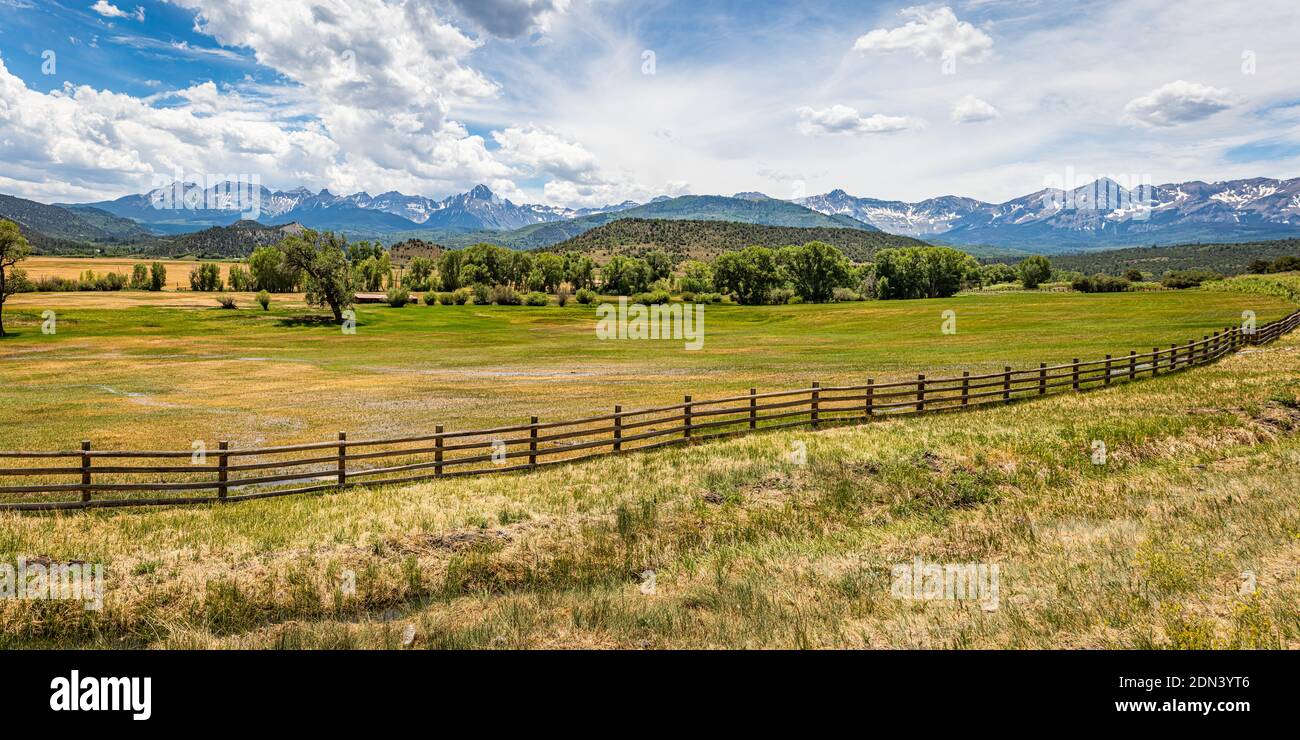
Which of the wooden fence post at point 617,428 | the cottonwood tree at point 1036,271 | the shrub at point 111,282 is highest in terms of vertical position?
the cottonwood tree at point 1036,271

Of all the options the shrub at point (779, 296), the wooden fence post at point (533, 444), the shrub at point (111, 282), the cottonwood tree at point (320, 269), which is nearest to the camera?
the wooden fence post at point (533, 444)

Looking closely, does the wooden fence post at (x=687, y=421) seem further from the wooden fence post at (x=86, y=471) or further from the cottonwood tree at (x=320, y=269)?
the cottonwood tree at (x=320, y=269)

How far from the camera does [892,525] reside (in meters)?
13.6

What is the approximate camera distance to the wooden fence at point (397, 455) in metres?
15.1

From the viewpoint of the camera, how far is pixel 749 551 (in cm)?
1241

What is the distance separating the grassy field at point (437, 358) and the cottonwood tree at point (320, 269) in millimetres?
4259

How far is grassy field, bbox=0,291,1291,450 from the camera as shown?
2795 cm

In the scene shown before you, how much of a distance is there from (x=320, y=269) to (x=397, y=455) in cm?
7465

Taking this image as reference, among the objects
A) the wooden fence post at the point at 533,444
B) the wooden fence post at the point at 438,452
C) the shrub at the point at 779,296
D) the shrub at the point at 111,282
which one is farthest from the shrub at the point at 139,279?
the wooden fence post at the point at 533,444

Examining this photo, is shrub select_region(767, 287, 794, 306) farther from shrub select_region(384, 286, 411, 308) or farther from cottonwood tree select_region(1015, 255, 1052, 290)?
cottonwood tree select_region(1015, 255, 1052, 290)

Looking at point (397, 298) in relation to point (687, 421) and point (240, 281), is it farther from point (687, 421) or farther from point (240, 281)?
point (687, 421)

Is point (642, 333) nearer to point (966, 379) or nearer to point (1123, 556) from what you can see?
point (966, 379)
